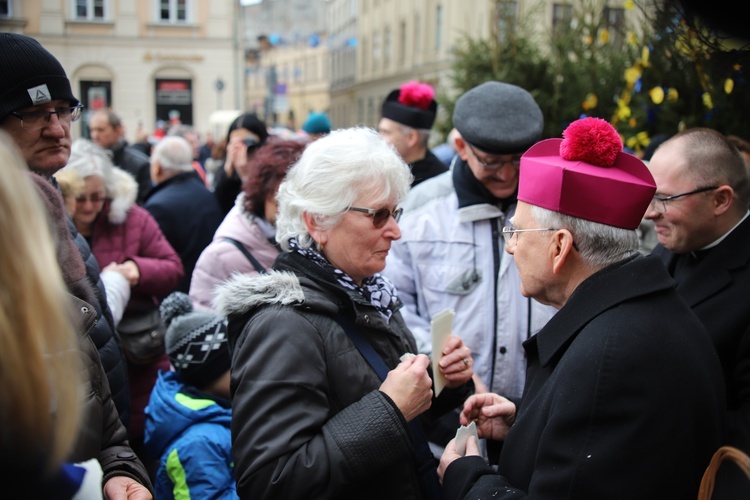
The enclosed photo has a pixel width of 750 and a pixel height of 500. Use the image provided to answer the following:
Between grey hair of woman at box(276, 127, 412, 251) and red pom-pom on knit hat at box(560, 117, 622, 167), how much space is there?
23.5 inches

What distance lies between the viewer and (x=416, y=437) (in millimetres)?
2057

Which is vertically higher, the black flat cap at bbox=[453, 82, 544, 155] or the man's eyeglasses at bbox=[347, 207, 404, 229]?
the black flat cap at bbox=[453, 82, 544, 155]

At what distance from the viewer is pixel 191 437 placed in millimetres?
2314

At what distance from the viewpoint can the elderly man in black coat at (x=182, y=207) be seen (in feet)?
15.6

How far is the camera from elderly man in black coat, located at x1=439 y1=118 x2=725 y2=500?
1481 mm

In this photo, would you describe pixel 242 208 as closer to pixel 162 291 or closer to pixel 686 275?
pixel 162 291

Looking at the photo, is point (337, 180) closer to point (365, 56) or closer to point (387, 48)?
point (387, 48)

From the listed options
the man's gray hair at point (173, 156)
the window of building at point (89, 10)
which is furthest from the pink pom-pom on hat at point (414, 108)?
the window of building at point (89, 10)

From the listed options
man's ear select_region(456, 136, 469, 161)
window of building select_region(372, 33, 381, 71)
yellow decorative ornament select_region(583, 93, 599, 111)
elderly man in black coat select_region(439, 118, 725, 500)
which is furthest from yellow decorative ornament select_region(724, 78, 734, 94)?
A: window of building select_region(372, 33, 381, 71)

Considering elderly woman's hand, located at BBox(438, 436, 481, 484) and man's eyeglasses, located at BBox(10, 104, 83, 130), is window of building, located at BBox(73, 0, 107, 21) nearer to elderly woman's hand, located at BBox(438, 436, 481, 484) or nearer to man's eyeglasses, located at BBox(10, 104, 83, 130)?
man's eyeglasses, located at BBox(10, 104, 83, 130)

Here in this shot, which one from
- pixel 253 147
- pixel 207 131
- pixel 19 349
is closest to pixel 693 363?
pixel 19 349

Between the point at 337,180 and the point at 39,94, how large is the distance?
42.9 inches

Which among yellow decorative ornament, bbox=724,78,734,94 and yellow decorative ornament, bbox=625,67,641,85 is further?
yellow decorative ornament, bbox=625,67,641,85

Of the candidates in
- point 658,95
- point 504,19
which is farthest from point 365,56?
point 658,95
